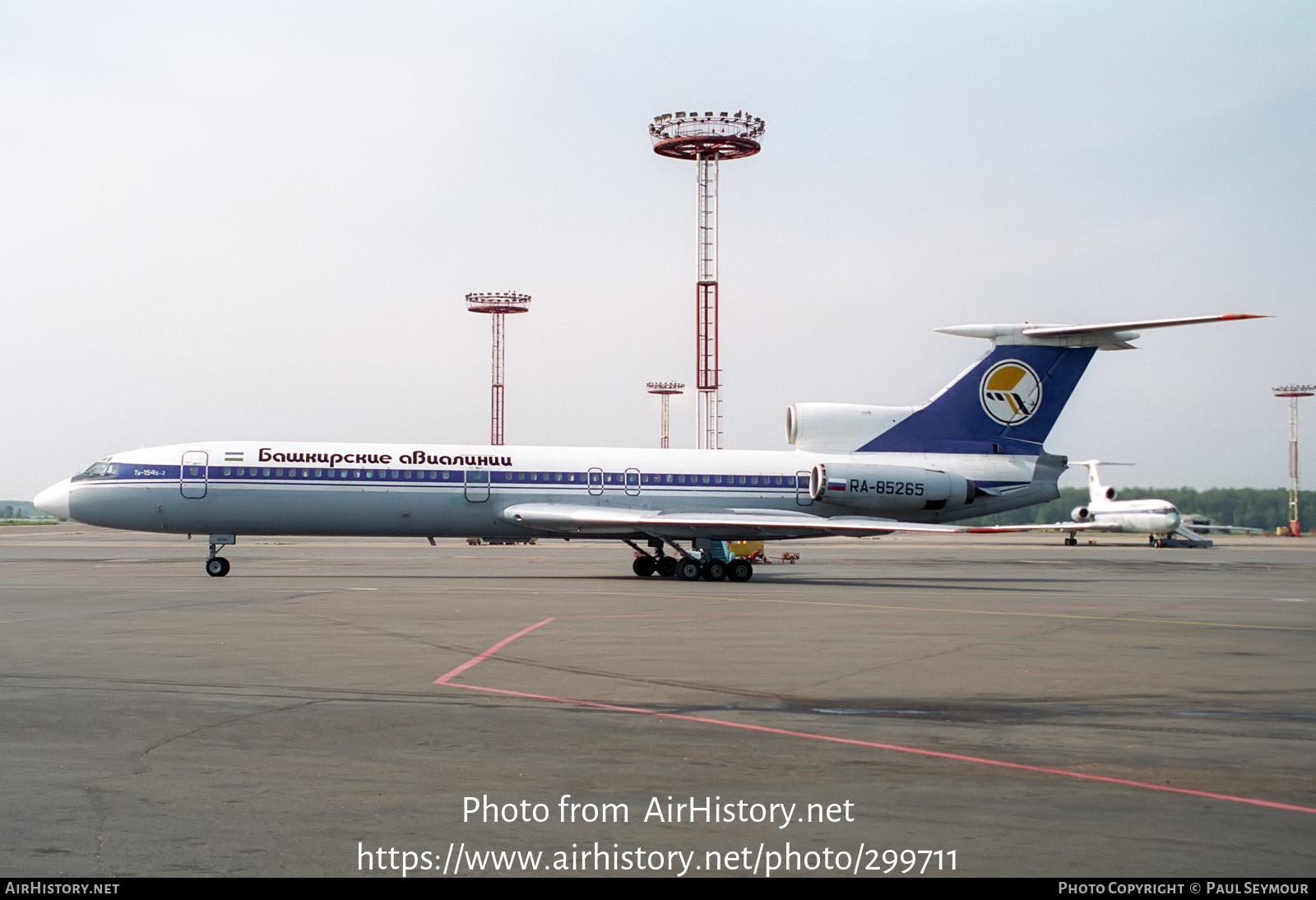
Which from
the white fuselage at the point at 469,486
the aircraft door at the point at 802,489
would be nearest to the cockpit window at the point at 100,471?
the white fuselage at the point at 469,486

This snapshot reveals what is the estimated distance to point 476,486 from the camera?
31.5 meters

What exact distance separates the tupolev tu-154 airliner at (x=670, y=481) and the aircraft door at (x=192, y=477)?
39 millimetres

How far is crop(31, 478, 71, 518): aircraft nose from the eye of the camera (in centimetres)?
3122

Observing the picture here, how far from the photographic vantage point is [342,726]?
9109 millimetres

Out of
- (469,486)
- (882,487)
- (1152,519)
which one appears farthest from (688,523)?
(1152,519)

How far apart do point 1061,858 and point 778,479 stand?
2743 cm

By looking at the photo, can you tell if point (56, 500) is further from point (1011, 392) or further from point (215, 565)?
point (1011, 392)

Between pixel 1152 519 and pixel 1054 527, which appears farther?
pixel 1152 519

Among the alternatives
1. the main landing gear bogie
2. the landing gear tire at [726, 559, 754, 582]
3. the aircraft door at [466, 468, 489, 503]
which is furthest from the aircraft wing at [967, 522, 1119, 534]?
the aircraft door at [466, 468, 489, 503]

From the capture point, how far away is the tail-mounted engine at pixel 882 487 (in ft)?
106

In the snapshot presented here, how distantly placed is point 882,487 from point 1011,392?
4.98 metres

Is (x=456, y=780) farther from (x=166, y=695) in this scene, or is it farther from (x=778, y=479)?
(x=778, y=479)

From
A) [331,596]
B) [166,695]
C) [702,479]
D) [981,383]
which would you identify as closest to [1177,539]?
[981,383]

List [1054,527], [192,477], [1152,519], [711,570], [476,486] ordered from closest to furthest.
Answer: [1054,527] → [192,477] → [711,570] → [476,486] → [1152,519]
